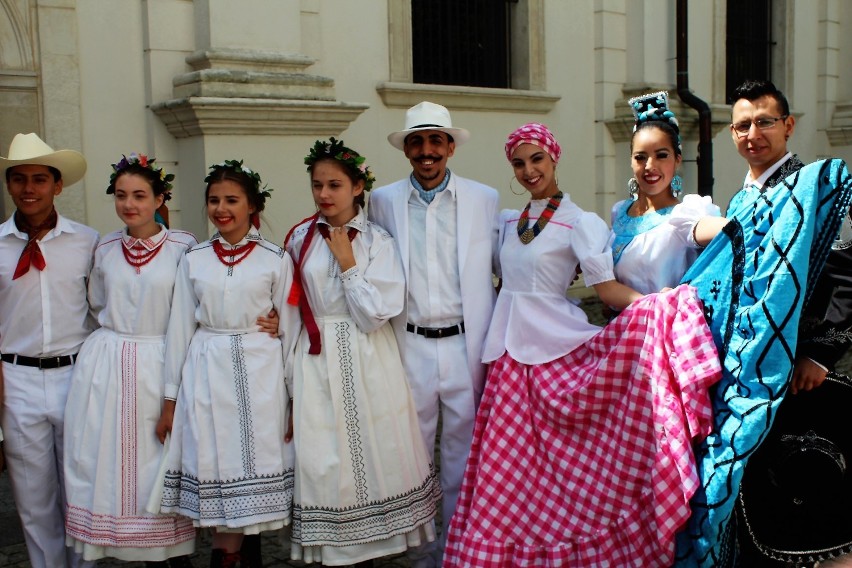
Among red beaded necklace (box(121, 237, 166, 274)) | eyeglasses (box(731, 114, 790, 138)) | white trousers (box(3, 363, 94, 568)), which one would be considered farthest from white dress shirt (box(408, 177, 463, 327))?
white trousers (box(3, 363, 94, 568))

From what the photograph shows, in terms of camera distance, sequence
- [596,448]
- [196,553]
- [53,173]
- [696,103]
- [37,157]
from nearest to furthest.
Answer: [596,448] < [37,157] < [53,173] < [196,553] < [696,103]

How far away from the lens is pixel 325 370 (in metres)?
3.47

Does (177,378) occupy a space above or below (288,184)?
below

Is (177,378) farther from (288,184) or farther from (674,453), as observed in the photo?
(288,184)

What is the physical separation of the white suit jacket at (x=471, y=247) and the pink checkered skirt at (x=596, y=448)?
7.5 inches

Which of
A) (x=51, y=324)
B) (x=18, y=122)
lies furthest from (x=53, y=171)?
(x=18, y=122)

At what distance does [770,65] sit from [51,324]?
32.6 feet

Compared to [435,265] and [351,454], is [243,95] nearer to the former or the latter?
[435,265]

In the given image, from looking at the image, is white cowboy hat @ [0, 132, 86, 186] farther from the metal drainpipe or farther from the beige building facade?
the metal drainpipe

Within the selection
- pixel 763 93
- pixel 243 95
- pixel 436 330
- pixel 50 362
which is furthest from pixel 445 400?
pixel 243 95

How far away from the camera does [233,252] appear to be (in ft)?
11.5

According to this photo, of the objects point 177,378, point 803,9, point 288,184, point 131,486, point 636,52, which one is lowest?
point 131,486

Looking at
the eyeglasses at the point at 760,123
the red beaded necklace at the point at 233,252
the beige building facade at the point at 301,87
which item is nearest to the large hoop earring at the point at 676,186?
the eyeglasses at the point at 760,123

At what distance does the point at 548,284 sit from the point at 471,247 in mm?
364
